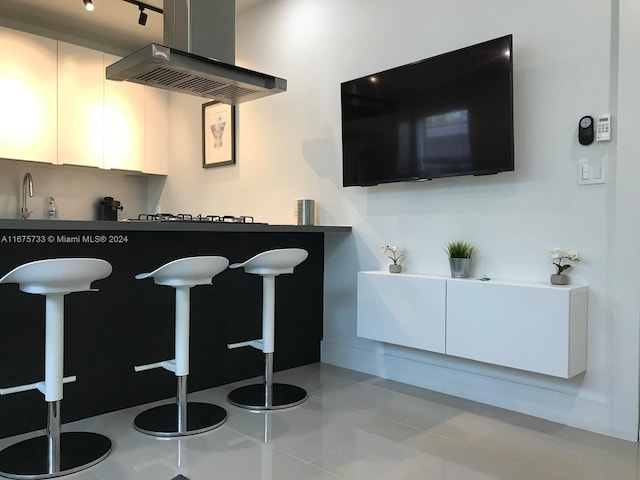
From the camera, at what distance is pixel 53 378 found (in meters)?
2.03

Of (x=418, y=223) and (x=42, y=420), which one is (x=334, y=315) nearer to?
(x=418, y=223)

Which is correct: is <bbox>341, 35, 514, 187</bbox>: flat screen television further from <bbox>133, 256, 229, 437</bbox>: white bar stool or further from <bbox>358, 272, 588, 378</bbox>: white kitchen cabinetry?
<bbox>133, 256, 229, 437</bbox>: white bar stool

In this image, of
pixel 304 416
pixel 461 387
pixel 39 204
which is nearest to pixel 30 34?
pixel 39 204

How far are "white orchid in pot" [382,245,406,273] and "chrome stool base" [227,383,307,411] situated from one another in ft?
3.07

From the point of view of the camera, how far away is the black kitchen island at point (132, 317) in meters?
2.30

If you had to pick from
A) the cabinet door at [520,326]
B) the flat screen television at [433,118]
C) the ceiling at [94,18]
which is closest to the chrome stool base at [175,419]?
the cabinet door at [520,326]

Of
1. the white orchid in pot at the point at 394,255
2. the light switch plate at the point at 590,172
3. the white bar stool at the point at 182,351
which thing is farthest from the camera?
the white orchid in pot at the point at 394,255

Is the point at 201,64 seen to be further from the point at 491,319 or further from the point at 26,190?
the point at 26,190

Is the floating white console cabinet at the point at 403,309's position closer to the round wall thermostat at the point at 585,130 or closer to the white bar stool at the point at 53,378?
the round wall thermostat at the point at 585,130

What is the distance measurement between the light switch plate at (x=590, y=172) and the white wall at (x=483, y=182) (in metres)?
0.03

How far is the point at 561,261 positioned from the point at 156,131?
3.98m

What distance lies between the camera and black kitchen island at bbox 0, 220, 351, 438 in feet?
7.55

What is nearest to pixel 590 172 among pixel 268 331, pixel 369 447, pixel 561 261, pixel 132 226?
pixel 561 261

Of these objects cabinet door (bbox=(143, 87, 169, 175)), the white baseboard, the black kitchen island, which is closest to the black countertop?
the black kitchen island
